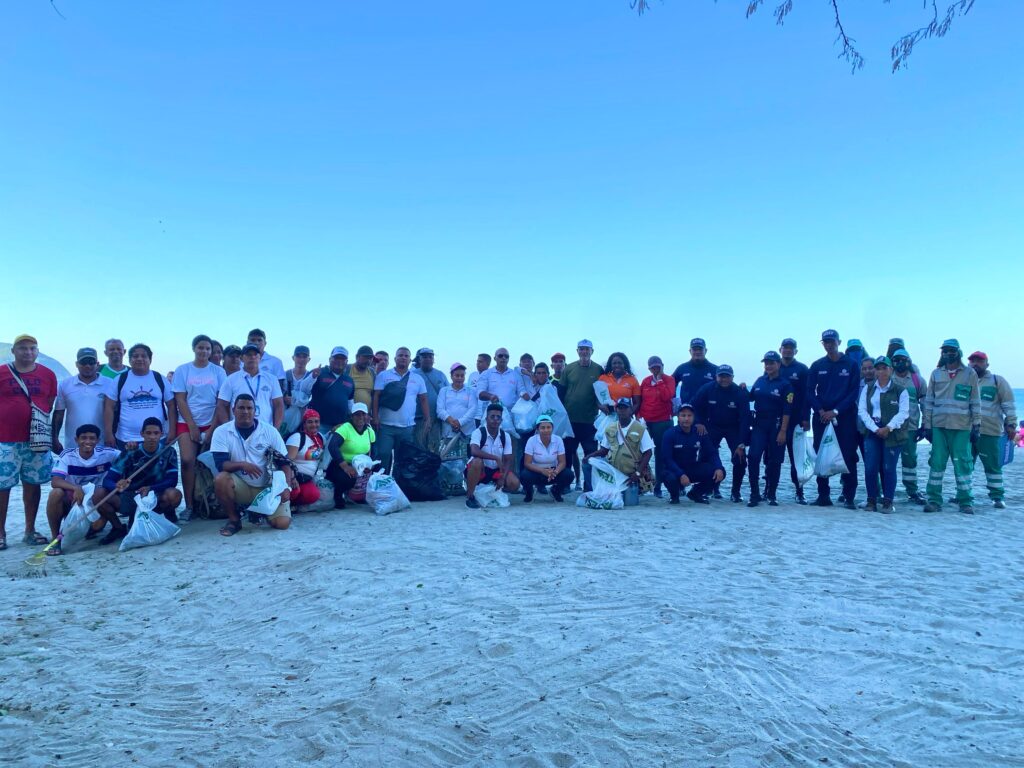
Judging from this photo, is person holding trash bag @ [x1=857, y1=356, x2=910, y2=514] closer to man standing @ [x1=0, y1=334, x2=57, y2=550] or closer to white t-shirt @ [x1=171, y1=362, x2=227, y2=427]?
white t-shirt @ [x1=171, y1=362, x2=227, y2=427]

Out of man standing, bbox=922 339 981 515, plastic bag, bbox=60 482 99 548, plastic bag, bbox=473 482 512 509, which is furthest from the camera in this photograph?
plastic bag, bbox=473 482 512 509

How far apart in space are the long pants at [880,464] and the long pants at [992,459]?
111 cm

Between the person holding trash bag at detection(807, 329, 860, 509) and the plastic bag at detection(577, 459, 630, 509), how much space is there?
260 cm

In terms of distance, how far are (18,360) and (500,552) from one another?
516cm

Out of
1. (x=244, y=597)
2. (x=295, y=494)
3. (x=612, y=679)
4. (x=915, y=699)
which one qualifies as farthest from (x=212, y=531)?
(x=915, y=699)

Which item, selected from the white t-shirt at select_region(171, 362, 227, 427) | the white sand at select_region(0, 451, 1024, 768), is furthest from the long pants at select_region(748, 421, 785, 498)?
the white t-shirt at select_region(171, 362, 227, 427)

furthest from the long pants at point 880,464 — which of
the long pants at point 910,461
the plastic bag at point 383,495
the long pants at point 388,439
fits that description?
the long pants at point 388,439

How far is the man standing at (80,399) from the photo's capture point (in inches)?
261

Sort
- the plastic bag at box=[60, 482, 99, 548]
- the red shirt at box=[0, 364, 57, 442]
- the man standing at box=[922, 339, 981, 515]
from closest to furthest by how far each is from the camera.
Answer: the plastic bag at box=[60, 482, 99, 548] < the red shirt at box=[0, 364, 57, 442] < the man standing at box=[922, 339, 981, 515]

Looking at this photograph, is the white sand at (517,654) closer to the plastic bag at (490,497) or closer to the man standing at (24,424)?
the man standing at (24,424)

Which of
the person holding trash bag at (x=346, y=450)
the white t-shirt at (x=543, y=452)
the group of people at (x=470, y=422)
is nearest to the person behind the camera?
the group of people at (x=470, y=422)

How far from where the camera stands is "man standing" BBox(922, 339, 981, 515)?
310 inches

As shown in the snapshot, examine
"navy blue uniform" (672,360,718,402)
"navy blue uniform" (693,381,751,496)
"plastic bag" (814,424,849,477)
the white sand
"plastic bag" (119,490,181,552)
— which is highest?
"navy blue uniform" (672,360,718,402)

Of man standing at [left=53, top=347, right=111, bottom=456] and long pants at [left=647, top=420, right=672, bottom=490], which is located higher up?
man standing at [left=53, top=347, right=111, bottom=456]
